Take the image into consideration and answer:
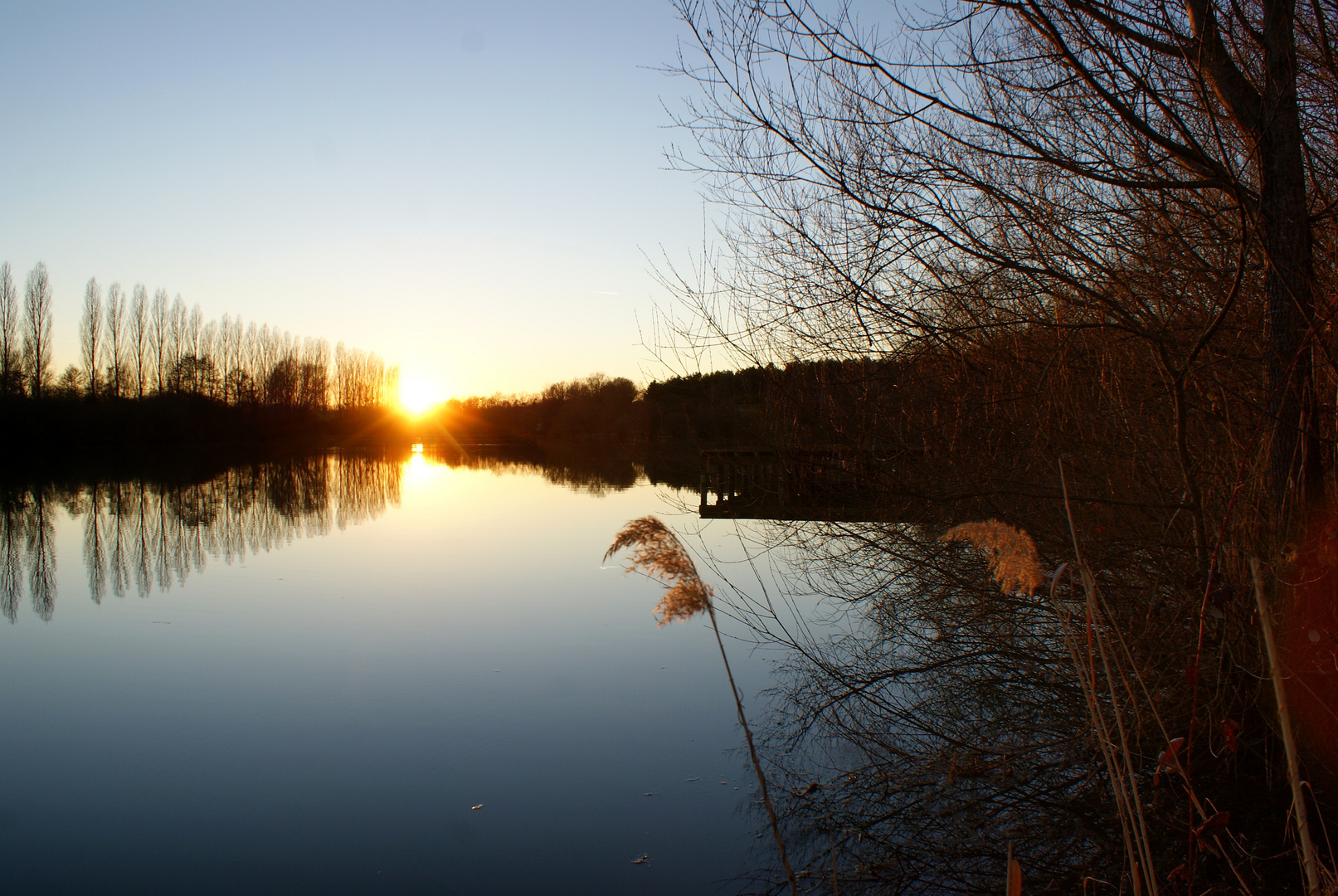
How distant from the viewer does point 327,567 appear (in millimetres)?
11977

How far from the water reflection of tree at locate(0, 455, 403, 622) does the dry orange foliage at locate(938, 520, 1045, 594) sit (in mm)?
10648

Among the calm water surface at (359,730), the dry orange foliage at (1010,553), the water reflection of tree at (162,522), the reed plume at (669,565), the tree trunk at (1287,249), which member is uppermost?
the tree trunk at (1287,249)

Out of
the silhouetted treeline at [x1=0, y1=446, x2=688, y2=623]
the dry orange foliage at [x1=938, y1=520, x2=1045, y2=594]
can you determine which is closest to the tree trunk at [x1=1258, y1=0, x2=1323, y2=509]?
the dry orange foliage at [x1=938, y1=520, x2=1045, y2=594]

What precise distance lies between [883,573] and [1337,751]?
271 centimetres

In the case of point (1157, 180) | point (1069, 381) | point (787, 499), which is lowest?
point (787, 499)

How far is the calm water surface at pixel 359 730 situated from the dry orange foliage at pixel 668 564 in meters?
2.18

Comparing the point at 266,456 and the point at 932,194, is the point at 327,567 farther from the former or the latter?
the point at 266,456

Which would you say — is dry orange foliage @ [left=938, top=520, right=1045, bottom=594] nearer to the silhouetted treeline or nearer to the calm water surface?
the calm water surface

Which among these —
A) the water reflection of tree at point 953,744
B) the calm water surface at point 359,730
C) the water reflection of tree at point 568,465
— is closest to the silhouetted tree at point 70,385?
the water reflection of tree at point 568,465

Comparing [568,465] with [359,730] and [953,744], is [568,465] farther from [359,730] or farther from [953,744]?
[953,744]

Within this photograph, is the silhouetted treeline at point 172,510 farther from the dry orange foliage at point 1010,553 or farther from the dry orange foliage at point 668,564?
the dry orange foliage at point 1010,553

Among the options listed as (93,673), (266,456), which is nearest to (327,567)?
(93,673)

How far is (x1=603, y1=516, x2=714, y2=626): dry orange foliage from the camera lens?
7.50 ft

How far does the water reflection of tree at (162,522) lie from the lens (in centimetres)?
1110
